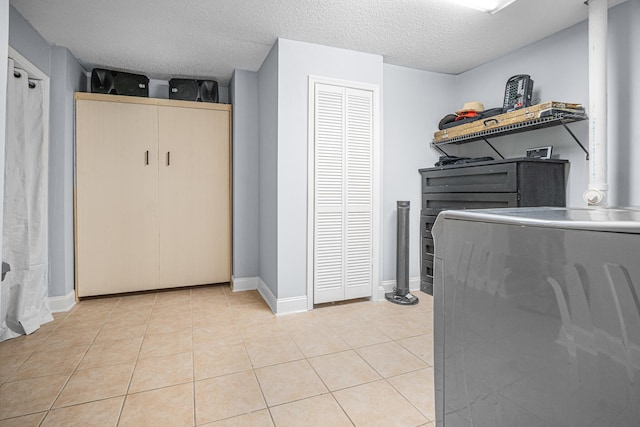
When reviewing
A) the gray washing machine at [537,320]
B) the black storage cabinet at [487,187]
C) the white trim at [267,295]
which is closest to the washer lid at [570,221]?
the gray washing machine at [537,320]

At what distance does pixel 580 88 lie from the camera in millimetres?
2555

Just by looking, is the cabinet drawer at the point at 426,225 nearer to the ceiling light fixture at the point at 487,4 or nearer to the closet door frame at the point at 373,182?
the closet door frame at the point at 373,182

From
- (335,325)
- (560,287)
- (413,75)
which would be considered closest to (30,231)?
(335,325)

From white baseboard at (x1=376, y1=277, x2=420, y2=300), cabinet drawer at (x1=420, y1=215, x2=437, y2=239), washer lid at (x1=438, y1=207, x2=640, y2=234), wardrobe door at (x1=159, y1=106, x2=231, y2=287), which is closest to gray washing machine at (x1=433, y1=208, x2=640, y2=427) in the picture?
washer lid at (x1=438, y1=207, x2=640, y2=234)

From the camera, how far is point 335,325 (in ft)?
8.61

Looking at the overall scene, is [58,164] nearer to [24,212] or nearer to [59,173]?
[59,173]

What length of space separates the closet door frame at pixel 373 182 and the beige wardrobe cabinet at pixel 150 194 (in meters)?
1.25

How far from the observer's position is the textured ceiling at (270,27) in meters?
2.36

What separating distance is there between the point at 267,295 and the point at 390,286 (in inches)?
52.4

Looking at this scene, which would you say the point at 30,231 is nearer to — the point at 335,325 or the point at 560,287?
the point at 335,325

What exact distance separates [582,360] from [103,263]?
3845 millimetres

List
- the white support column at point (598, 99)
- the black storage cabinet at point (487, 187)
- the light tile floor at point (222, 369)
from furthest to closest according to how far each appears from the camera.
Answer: the black storage cabinet at point (487, 187) → the white support column at point (598, 99) → the light tile floor at point (222, 369)

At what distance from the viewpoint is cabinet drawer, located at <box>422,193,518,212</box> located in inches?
104

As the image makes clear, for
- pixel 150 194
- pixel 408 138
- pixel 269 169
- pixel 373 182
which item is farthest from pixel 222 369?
pixel 408 138
